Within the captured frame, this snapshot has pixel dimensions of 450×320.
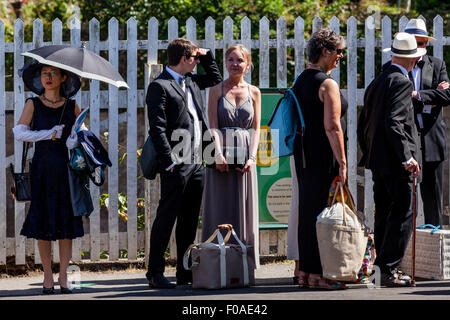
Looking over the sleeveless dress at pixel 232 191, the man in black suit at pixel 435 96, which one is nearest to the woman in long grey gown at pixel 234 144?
the sleeveless dress at pixel 232 191

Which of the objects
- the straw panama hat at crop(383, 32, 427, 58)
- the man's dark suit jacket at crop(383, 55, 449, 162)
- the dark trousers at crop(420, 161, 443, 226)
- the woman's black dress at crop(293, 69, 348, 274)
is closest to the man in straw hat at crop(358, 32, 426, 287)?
the straw panama hat at crop(383, 32, 427, 58)

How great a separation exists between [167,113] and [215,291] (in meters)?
1.39

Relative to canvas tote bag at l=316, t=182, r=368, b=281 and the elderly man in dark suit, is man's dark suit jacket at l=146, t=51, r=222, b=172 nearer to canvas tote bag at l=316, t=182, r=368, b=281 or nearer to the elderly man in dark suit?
canvas tote bag at l=316, t=182, r=368, b=281

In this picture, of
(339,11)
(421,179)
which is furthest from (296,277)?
(339,11)

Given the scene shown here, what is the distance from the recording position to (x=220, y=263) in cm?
677

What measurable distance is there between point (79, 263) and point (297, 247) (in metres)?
2.34

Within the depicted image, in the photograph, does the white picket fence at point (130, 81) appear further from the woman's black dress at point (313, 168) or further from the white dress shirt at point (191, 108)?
the woman's black dress at point (313, 168)

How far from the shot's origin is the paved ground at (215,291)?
6324 millimetres

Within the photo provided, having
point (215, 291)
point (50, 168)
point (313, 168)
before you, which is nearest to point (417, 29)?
point (313, 168)

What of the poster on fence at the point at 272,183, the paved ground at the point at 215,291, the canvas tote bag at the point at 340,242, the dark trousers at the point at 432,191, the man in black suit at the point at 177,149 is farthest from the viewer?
the poster on fence at the point at 272,183

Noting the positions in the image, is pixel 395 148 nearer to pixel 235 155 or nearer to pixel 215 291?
pixel 235 155

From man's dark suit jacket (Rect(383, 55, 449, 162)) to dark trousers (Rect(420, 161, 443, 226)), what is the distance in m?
0.13

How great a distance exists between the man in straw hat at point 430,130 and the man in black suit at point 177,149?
181 cm

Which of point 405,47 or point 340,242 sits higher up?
point 405,47
